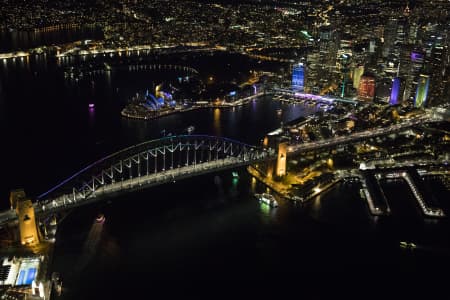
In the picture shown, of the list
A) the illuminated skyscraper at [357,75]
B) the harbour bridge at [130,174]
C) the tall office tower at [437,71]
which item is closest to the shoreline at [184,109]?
the harbour bridge at [130,174]

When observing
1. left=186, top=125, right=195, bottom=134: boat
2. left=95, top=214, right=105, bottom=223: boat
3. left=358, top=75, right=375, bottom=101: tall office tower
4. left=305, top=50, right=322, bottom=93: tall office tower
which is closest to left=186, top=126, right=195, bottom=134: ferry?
left=186, top=125, right=195, bottom=134: boat

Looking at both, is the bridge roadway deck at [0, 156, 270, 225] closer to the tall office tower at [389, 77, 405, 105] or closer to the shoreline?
the shoreline

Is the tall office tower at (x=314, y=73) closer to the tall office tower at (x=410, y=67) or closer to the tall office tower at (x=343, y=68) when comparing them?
the tall office tower at (x=343, y=68)

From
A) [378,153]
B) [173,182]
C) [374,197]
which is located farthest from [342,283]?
[378,153]

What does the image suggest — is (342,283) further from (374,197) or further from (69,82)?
(69,82)

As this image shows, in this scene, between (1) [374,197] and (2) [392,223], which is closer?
(2) [392,223]
